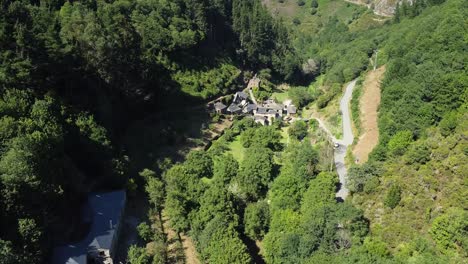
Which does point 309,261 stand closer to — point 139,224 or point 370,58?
point 139,224

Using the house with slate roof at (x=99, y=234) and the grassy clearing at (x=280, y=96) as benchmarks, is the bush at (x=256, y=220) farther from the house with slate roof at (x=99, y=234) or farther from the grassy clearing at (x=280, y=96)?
the grassy clearing at (x=280, y=96)

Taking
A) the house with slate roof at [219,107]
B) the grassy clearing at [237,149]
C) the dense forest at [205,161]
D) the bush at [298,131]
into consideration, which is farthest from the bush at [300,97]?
the grassy clearing at [237,149]

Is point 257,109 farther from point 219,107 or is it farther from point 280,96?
point 280,96

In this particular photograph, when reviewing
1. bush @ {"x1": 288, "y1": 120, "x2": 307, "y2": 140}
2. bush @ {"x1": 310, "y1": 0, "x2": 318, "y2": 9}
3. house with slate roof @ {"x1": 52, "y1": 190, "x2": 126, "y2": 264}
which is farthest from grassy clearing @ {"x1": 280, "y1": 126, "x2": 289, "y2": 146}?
bush @ {"x1": 310, "y1": 0, "x2": 318, "y2": 9}

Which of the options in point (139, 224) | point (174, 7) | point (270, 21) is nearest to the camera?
point (139, 224)

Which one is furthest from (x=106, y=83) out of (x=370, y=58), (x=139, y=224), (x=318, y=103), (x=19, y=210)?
(x=370, y=58)

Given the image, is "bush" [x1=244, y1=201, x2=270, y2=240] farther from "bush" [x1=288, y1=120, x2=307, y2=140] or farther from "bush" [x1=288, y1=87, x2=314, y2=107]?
"bush" [x1=288, y1=87, x2=314, y2=107]

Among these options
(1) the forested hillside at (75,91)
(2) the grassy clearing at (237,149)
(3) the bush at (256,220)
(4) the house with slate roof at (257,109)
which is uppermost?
(1) the forested hillside at (75,91)
